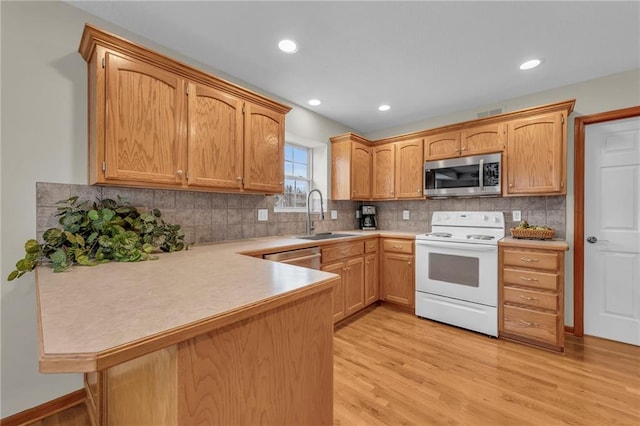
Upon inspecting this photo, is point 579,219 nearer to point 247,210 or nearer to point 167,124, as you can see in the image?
point 247,210

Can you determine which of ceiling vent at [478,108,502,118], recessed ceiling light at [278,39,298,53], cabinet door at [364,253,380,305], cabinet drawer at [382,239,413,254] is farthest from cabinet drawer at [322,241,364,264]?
ceiling vent at [478,108,502,118]

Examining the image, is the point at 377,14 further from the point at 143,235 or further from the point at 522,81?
the point at 143,235

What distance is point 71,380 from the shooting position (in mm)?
1708

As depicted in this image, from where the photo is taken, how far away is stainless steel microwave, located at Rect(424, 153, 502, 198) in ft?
9.40

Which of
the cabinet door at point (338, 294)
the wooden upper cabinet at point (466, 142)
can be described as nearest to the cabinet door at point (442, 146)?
the wooden upper cabinet at point (466, 142)

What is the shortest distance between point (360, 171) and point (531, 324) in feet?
7.81

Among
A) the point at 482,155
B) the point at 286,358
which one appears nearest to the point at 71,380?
the point at 286,358

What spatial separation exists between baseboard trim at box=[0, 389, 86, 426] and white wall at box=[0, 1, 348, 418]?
→ 28 millimetres

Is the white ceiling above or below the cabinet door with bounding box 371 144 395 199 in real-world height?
above

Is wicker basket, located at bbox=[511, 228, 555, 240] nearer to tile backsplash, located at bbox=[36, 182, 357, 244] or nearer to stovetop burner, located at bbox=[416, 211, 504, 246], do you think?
stovetop burner, located at bbox=[416, 211, 504, 246]

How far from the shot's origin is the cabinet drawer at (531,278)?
90.7 inches

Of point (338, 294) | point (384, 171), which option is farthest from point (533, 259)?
point (384, 171)

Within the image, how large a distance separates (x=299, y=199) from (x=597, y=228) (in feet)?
10.0

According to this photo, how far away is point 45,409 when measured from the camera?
1610 millimetres
